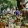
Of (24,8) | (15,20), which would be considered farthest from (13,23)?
(24,8)

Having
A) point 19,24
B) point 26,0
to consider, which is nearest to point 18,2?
point 26,0

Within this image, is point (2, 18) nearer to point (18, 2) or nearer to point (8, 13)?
point (8, 13)

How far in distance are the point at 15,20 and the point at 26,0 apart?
0.25 m

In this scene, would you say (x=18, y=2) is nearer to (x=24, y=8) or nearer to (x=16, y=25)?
(x=24, y=8)

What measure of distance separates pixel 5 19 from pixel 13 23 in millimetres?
99

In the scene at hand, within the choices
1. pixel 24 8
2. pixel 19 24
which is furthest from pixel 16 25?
pixel 24 8

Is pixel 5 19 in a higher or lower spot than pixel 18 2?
lower

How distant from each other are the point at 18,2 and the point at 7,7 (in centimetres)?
13

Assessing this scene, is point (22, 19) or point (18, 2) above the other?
point (18, 2)

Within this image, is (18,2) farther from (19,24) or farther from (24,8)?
(19,24)

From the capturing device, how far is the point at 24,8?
2482 mm

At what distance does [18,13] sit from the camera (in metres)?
2.49

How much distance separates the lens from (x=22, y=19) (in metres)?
2.49

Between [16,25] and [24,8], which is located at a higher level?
[24,8]
